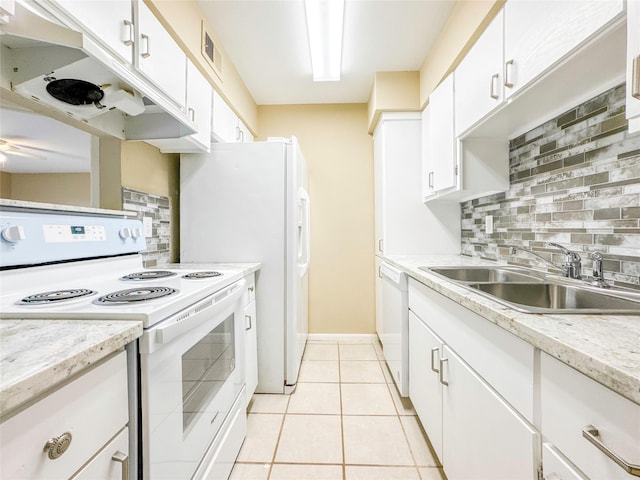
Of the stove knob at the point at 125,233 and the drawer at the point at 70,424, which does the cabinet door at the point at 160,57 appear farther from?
the drawer at the point at 70,424

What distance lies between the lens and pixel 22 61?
994mm

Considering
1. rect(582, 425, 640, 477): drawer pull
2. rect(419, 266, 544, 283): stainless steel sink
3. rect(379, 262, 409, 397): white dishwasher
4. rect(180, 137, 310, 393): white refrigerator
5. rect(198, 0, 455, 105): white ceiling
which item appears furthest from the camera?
rect(180, 137, 310, 393): white refrigerator

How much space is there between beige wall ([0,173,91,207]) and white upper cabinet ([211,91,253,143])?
972 millimetres

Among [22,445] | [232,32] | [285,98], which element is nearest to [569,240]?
[22,445]

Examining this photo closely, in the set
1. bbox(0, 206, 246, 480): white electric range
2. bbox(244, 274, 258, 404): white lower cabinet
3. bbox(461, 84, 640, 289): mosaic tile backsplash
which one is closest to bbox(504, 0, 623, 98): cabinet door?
bbox(461, 84, 640, 289): mosaic tile backsplash

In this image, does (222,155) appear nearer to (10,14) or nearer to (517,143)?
(10,14)

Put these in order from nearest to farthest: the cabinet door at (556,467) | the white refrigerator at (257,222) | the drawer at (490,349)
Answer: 1. the cabinet door at (556,467)
2. the drawer at (490,349)
3. the white refrigerator at (257,222)

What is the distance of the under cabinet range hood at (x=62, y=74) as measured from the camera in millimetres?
831

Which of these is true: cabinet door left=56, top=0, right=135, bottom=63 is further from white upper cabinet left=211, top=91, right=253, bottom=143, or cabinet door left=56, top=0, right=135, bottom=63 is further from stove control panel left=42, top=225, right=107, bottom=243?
white upper cabinet left=211, top=91, right=253, bottom=143

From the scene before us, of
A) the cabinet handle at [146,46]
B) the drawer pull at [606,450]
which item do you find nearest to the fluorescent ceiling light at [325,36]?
the cabinet handle at [146,46]

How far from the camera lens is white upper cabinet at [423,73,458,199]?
1.94 m

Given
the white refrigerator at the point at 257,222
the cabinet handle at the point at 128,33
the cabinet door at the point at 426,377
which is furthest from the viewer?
the white refrigerator at the point at 257,222

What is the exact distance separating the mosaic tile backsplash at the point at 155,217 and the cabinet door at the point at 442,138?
1.95m

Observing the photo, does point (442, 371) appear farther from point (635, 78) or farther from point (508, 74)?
point (508, 74)
